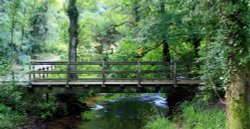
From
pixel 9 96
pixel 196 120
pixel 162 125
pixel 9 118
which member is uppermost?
pixel 9 96

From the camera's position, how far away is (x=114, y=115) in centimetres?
1495

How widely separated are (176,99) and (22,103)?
773cm

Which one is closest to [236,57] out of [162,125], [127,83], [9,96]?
[162,125]

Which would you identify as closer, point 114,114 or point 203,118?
point 203,118

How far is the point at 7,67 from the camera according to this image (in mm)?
11617

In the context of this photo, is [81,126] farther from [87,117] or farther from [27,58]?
[27,58]

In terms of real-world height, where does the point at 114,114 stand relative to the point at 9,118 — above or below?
below

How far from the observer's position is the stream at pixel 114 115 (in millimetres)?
12797

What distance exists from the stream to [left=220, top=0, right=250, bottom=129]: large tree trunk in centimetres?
609

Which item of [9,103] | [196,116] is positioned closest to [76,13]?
[9,103]

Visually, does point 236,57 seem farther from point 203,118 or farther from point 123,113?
point 123,113

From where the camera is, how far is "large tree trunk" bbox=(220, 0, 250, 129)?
238 inches

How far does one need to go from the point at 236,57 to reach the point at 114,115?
32.0 feet

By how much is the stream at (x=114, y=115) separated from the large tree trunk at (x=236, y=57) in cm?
609
